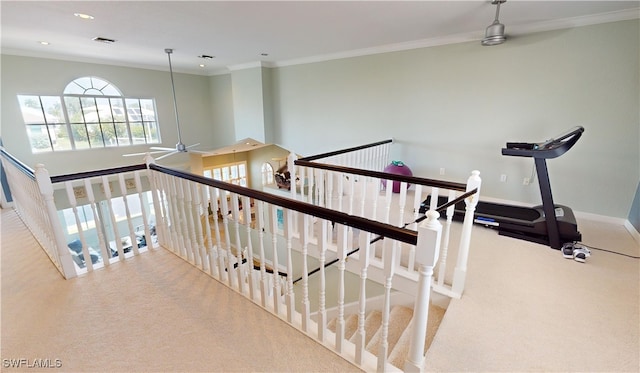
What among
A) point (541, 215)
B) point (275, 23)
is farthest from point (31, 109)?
point (541, 215)

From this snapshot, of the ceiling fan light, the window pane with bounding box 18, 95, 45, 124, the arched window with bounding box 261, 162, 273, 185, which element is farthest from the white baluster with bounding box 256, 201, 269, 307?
the arched window with bounding box 261, 162, 273, 185

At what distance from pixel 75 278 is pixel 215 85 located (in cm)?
713

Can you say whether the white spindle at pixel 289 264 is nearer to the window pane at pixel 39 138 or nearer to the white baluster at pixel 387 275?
the white baluster at pixel 387 275

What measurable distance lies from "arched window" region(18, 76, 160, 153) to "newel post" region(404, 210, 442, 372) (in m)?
7.97

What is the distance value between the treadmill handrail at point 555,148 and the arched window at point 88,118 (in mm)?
8261

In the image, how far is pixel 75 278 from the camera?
2230 millimetres

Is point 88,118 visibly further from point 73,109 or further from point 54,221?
point 54,221

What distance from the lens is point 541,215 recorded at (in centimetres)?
306

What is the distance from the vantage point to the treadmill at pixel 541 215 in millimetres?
2558

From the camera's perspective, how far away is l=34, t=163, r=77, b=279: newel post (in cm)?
202

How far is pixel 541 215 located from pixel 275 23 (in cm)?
403

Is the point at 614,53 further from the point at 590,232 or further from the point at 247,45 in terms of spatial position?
the point at 247,45

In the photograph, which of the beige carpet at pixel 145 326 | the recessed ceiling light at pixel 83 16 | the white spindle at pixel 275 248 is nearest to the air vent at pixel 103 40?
the recessed ceiling light at pixel 83 16

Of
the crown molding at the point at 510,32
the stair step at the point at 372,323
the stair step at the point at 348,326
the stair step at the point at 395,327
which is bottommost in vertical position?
the stair step at the point at 348,326
